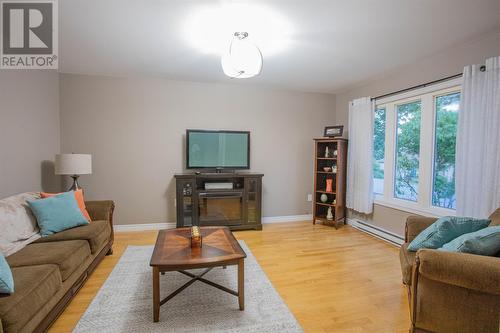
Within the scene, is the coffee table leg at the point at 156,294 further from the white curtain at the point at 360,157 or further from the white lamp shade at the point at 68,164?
the white curtain at the point at 360,157

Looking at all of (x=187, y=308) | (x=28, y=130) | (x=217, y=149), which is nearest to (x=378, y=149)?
(x=217, y=149)

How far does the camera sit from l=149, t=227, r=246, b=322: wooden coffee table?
1.79 metres

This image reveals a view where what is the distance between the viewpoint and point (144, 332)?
169 centimetres

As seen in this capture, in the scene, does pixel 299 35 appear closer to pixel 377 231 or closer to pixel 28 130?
pixel 377 231

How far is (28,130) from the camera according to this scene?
9.76 ft

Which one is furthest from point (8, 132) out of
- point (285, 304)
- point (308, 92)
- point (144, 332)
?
point (308, 92)

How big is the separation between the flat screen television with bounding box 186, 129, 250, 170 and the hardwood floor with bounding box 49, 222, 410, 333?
120 centimetres

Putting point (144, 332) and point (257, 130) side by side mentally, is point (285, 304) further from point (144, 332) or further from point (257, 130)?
point (257, 130)

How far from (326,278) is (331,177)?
2321 mm

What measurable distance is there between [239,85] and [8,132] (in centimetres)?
311

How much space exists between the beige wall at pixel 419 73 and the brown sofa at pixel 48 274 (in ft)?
12.4
